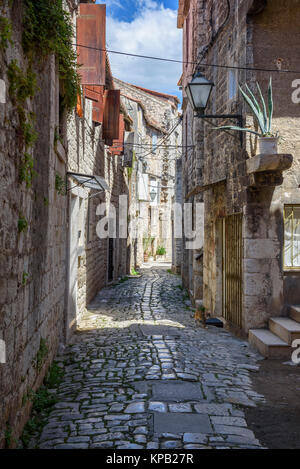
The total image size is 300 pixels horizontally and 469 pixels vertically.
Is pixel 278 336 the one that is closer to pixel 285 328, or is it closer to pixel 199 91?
pixel 285 328

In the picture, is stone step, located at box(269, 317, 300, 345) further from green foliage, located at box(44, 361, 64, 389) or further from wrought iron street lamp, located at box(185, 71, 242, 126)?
wrought iron street lamp, located at box(185, 71, 242, 126)

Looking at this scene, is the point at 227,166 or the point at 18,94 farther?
the point at 227,166

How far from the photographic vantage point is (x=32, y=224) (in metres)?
4.09

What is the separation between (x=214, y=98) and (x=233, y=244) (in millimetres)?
3566

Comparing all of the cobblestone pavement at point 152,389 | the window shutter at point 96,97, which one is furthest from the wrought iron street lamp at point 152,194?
the cobblestone pavement at point 152,389

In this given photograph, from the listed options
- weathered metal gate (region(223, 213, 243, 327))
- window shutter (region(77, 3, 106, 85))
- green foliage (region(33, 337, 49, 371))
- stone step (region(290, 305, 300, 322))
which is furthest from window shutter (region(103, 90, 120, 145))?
green foliage (region(33, 337, 49, 371))

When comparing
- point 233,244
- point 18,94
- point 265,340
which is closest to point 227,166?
point 233,244

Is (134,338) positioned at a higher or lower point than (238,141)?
lower

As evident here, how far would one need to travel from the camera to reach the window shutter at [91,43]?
7641 mm

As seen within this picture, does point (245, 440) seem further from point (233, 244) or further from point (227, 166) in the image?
point (227, 166)

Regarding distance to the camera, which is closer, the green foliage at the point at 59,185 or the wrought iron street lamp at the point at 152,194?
the green foliage at the point at 59,185

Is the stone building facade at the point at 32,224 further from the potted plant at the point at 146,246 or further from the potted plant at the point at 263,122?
the potted plant at the point at 146,246

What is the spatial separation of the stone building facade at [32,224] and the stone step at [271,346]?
303 centimetres

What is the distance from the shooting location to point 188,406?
168 inches
